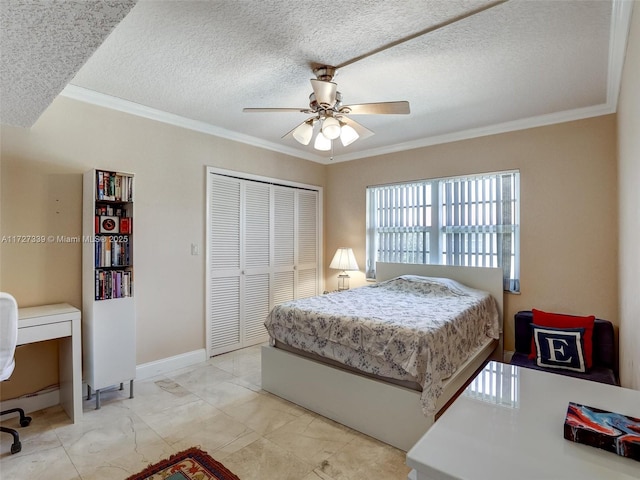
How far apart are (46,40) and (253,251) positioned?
2939mm

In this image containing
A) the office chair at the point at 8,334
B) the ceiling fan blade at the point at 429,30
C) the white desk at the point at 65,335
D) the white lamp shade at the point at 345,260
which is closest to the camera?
the ceiling fan blade at the point at 429,30

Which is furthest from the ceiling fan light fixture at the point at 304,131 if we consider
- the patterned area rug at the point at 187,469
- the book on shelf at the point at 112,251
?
the patterned area rug at the point at 187,469

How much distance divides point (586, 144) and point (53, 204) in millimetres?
4723

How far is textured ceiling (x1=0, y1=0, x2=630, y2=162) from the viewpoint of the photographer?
1.84m

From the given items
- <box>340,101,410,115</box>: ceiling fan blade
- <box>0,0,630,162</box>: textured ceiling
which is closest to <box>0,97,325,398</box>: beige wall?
<box>0,0,630,162</box>: textured ceiling

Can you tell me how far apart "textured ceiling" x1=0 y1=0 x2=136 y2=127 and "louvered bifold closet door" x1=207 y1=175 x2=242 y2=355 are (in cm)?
189

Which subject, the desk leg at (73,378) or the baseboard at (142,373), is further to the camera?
the baseboard at (142,373)

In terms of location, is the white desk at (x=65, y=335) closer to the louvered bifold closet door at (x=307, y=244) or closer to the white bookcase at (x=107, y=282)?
the white bookcase at (x=107, y=282)

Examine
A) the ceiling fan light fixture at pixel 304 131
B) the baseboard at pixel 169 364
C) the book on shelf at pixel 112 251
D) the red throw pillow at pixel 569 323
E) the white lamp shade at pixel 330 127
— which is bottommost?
the baseboard at pixel 169 364

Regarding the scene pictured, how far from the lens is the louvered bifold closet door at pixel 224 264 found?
151 inches

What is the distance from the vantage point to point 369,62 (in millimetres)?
2396

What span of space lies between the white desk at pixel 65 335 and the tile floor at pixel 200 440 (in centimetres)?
17

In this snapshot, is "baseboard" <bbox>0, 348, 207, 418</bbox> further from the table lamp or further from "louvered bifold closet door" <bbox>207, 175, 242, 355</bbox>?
the table lamp

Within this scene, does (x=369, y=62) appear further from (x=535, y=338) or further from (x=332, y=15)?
(x=535, y=338)
